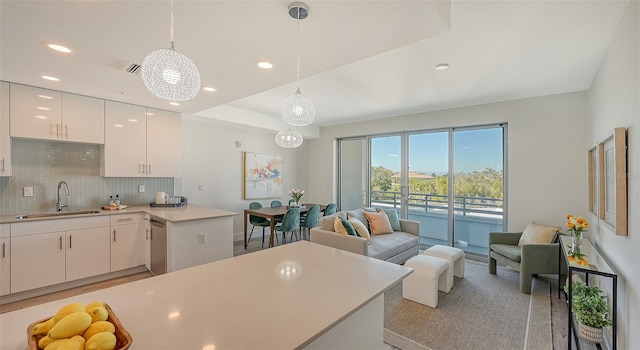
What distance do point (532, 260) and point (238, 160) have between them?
199 inches

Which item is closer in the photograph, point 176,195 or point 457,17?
point 457,17

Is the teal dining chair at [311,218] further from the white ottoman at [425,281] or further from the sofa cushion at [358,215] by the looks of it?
the white ottoman at [425,281]

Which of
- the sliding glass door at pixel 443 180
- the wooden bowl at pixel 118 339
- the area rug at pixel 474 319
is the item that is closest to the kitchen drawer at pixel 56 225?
the wooden bowl at pixel 118 339

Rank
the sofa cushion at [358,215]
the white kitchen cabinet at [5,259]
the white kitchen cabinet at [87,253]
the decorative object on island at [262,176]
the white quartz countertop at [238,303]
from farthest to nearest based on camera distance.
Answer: the decorative object on island at [262,176] < the sofa cushion at [358,215] < the white kitchen cabinet at [87,253] < the white kitchen cabinet at [5,259] < the white quartz countertop at [238,303]

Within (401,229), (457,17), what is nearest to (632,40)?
(457,17)

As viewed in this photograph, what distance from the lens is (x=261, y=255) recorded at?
70.5 inches

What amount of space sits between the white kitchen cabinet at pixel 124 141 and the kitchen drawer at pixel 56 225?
67cm

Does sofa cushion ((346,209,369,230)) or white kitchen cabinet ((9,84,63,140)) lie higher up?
white kitchen cabinet ((9,84,63,140))

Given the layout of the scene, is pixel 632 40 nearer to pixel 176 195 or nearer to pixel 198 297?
pixel 198 297

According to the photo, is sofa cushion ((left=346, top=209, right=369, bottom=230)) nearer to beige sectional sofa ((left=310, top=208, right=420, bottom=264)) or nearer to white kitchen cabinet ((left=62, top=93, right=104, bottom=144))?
beige sectional sofa ((left=310, top=208, right=420, bottom=264))

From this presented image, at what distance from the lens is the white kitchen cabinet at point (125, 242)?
11.3 ft

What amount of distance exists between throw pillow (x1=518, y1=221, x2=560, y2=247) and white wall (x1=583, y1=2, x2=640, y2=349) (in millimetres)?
982

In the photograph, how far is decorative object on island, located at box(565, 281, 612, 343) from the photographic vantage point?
2119 mm

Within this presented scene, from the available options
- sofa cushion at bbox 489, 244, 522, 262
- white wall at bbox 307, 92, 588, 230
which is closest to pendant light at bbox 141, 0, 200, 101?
sofa cushion at bbox 489, 244, 522, 262
